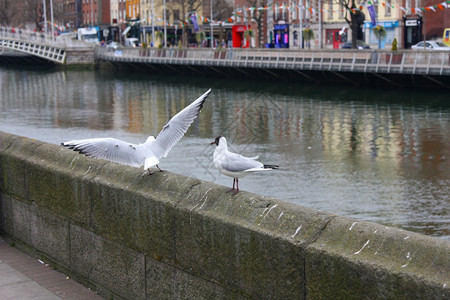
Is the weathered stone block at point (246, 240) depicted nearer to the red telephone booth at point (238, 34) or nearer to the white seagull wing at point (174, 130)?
the white seagull wing at point (174, 130)

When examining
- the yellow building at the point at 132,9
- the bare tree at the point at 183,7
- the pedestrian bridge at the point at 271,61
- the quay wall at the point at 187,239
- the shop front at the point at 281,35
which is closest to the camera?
the quay wall at the point at 187,239

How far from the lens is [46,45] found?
75.9 metres

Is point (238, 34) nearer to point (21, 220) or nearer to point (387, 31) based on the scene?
point (387, 31)

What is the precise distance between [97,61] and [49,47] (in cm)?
477

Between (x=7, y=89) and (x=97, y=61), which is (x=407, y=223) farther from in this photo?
(x=97, y=61)

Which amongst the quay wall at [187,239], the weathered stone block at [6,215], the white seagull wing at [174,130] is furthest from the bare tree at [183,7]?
the white seagull wing at [174,130]

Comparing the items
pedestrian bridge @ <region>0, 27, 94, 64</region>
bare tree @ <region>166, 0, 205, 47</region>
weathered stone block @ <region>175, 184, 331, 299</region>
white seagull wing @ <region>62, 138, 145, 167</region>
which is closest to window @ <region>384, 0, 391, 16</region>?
bare tree @ <region>166, 0, 205, 47</region>

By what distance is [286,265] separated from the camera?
402 centimetres

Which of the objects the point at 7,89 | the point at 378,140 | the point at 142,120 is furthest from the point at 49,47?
the point at 378,140

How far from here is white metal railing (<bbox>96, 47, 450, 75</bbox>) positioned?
134ft

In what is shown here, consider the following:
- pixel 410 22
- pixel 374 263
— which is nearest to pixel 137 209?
pixel 374 263

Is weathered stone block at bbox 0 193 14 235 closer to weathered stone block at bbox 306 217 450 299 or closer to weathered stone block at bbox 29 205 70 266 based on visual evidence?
weathered stone block at bbox 29 205 70 266

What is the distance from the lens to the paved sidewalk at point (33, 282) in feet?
17.9

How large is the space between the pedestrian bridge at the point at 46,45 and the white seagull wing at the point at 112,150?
71468 millimetres
